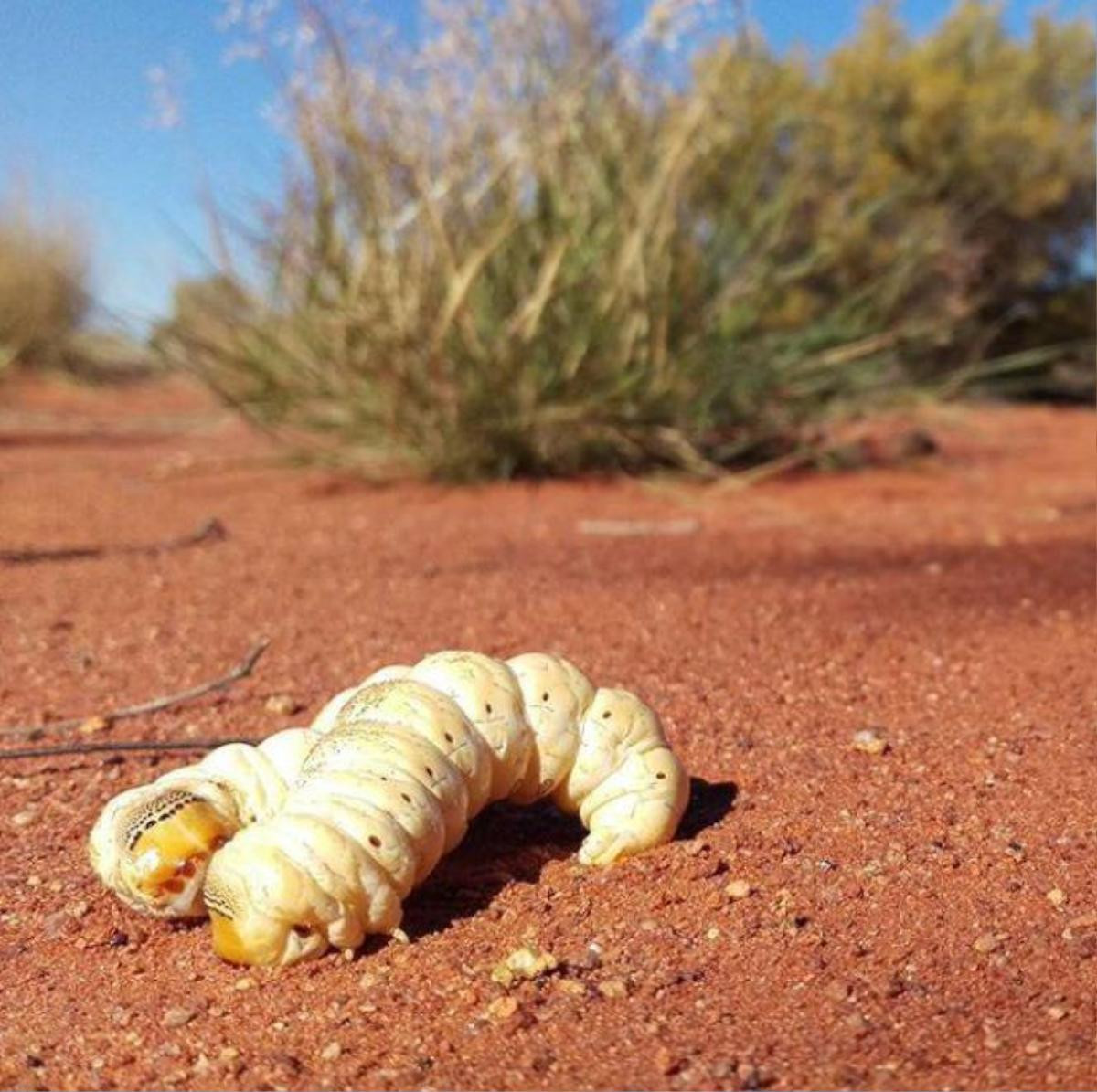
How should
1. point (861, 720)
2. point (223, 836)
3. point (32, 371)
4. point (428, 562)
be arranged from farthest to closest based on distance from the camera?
point (32, 371)
point (428, 562)
point (861, 720)
point (223, 836)

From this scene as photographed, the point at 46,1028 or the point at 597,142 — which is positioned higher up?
the point at 597,142

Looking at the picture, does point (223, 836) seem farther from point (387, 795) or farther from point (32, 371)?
point (32, 371)

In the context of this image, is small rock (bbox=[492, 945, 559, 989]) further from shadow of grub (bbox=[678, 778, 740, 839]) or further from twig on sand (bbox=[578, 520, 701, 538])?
twig on sand (bbox=[578, 520, 701, 538])

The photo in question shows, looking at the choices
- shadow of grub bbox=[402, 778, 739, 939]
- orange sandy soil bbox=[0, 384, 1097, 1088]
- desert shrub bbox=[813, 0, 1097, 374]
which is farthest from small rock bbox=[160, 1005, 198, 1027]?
desert shrub bbox=[813, 0, 1097, 374]

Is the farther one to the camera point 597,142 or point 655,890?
point 597,142

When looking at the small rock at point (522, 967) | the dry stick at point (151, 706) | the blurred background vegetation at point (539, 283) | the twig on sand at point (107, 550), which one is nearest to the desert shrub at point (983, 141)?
the blurred background vegetation at point (539, 283)

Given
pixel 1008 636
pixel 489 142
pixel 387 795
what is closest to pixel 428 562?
pixel 1008 636

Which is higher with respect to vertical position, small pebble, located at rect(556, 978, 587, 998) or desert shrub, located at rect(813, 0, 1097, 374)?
desert shrub, located at rect(813, 0, 1097, 374)
